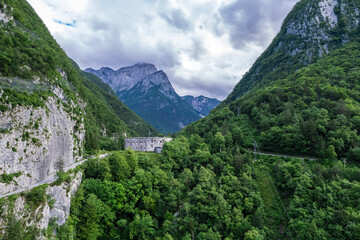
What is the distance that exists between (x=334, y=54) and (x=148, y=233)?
367 feet

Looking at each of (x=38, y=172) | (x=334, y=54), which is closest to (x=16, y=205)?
(x=38, y=172)

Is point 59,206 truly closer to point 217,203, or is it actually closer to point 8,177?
point 8,177

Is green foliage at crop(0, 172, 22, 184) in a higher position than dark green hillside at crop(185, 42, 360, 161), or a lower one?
lower

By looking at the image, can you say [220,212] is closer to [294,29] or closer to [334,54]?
[334,54]

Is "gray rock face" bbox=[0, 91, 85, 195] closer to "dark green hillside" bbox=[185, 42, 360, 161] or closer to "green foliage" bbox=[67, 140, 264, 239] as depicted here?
"green foliage" bbox=[67, 140, 264, 239]

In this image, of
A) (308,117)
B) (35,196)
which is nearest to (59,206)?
(35,196)

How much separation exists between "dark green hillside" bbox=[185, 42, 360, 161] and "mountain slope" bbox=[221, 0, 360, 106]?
2573 centimetres

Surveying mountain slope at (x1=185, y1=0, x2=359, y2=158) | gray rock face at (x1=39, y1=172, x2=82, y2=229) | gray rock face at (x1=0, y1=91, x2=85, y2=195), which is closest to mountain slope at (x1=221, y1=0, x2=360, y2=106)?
mountain slope at (x1=185, y1=0, x2=359, y2=158)

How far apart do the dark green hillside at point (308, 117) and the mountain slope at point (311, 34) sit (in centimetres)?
2573

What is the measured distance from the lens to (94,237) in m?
31.1

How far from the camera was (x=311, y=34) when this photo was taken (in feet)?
387

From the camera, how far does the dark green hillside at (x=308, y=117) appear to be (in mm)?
47219

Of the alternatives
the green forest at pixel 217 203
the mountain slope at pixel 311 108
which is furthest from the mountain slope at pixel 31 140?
the mountain slope at pixel 311 108

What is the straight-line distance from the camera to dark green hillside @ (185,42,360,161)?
47.2 meters
